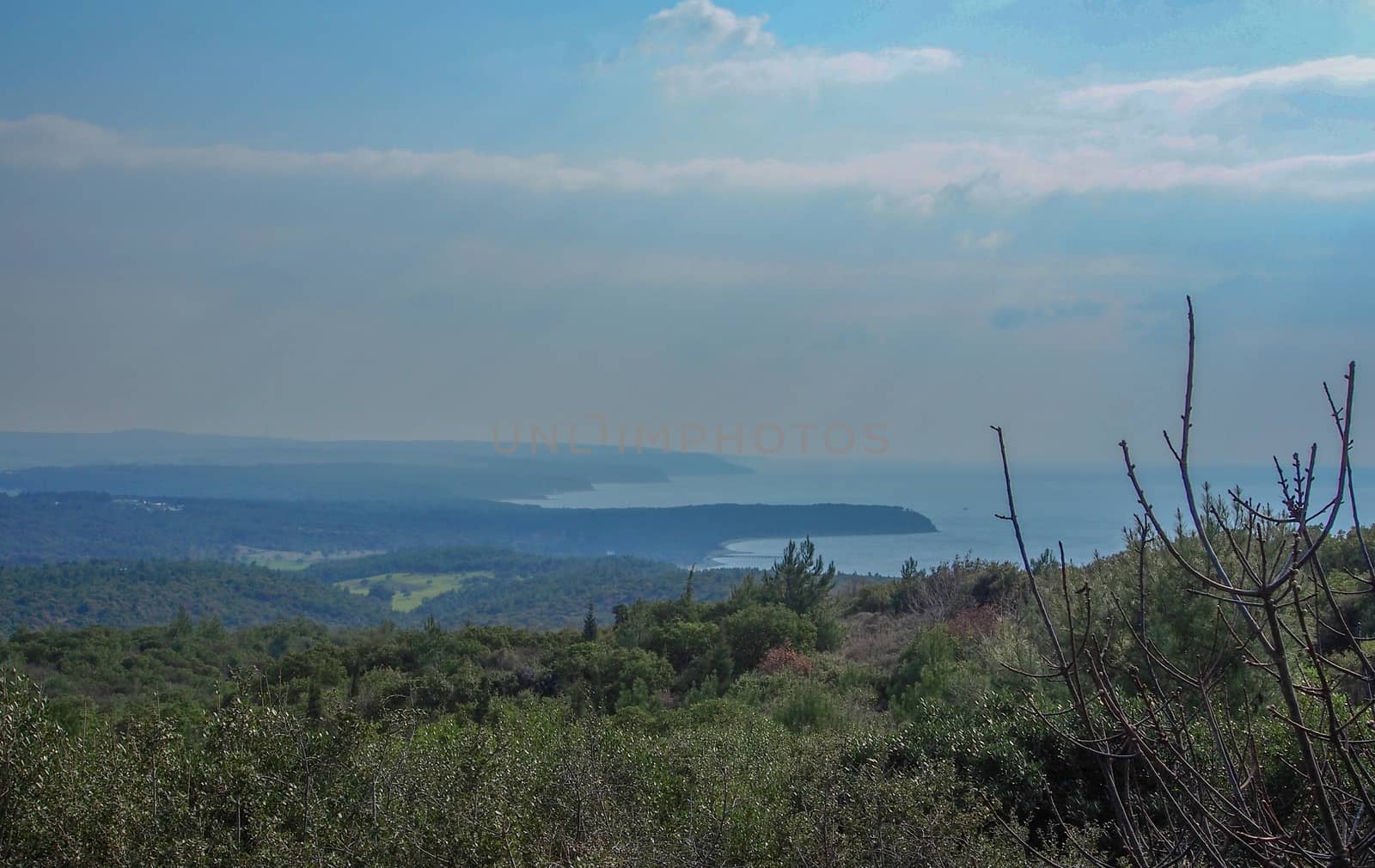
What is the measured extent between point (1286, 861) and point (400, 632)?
3474 cm

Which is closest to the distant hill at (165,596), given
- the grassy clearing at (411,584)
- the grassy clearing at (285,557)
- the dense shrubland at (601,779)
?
the grassy clearing at (411,584)

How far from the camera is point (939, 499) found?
3423 inches

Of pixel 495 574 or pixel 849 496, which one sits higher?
pixel 849 496

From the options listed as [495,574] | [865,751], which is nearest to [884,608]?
[865,751]

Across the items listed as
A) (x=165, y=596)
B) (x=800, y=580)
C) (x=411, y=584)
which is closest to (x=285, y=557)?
(x=411, y=584)

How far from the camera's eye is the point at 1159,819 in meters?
7.78

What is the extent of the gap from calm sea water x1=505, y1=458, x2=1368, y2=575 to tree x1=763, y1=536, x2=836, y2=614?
20.7 ft

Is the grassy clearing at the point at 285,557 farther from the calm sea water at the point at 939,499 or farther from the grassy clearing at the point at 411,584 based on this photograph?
the calm sea water at the point at 939,499

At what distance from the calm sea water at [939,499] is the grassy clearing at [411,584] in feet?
97.3

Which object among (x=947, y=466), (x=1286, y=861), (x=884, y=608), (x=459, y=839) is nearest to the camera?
(x=1286, y=861)

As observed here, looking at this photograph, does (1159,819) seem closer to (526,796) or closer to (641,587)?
(526,796)

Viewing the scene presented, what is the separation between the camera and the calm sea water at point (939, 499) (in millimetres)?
23500

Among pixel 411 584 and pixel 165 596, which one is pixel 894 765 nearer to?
pixel 165 596

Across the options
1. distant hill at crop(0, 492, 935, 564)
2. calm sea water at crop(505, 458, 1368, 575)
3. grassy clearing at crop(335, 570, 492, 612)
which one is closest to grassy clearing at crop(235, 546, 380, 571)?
distant hill at crop(0, 492, 935, 564)
